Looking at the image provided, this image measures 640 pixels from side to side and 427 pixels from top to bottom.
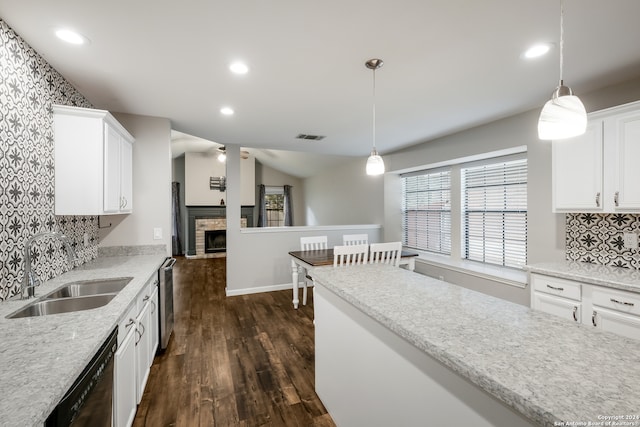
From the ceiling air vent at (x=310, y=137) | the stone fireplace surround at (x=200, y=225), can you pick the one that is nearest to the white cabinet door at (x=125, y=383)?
the ceiling air vent at (x=310, y=137)

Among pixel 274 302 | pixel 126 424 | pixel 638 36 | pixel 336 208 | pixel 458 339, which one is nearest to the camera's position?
pixel 458 339

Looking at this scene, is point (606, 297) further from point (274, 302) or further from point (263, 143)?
point (263, 143)

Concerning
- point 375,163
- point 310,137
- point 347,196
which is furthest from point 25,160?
point 347,196

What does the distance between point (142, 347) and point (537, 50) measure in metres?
3.37

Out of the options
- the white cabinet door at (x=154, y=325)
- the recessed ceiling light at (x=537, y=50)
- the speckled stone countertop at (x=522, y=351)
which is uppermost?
the recessed ceiling light at (x=537, y=50)

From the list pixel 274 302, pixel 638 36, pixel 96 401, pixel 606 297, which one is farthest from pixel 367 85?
pixel 274 302

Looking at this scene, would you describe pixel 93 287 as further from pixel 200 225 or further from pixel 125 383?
pixel 200 225

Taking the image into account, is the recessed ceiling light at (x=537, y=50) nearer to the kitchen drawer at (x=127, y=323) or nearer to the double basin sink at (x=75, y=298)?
the kitchen drawer at (x=127, y=323)

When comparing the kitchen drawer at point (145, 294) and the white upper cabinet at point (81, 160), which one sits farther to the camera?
the white upper cabinet at point (81, 160)

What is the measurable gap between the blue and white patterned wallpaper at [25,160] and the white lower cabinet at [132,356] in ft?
2.11

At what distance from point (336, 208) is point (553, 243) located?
15.8 ft

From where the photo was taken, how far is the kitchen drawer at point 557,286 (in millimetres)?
2145

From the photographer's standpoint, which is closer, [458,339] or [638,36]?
[458,339]

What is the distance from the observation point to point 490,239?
12.4ft
